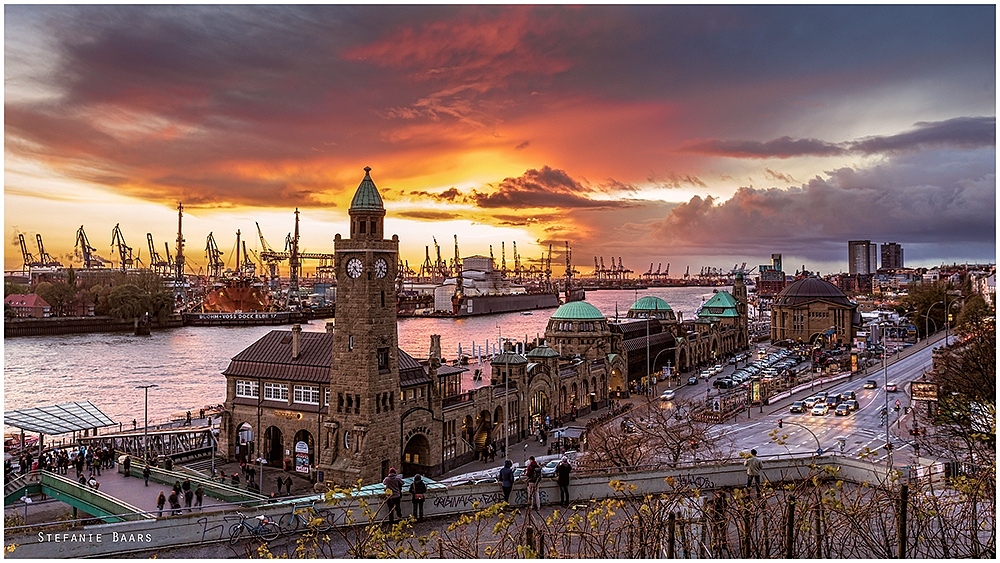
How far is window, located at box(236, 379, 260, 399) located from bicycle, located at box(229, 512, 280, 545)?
22.1 metres

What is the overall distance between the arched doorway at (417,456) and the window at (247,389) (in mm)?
8066

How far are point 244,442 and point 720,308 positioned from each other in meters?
80.8

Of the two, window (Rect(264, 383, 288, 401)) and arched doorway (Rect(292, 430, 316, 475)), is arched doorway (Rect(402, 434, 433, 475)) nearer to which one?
arched doorway (Rect(292, 430, 316, 475))

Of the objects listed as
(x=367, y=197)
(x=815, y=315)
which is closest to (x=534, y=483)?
(x=367, y=197)

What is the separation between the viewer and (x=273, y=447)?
37562mm

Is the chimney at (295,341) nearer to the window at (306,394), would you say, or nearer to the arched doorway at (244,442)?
the window at (306,394)

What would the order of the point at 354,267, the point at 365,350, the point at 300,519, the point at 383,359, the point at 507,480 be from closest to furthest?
the point at 300,519
the point at 507,480
the point at 365,350
the point at 354,267
the point at 383,359

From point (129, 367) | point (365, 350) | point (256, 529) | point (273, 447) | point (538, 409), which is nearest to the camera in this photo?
point (256, 529)

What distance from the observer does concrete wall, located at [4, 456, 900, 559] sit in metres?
16.0

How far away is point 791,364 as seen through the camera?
3386 inches

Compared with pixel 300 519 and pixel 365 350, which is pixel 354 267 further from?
pixel 300 519

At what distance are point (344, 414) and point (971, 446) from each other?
944 inches

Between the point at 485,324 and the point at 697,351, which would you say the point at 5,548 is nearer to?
the point at 697,351

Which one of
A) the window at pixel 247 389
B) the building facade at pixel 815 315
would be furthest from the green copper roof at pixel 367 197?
the building facade at pixel 815 315
